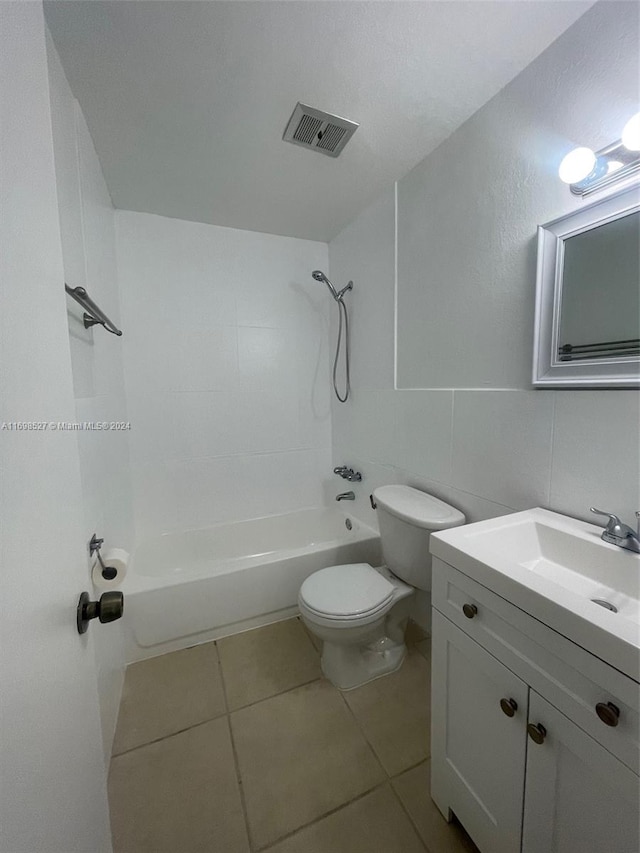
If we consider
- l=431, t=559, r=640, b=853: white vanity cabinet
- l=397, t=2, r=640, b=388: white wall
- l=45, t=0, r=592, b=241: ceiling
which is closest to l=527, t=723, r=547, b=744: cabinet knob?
l=431, t=559, r=640, b=853: white vanity cabinet

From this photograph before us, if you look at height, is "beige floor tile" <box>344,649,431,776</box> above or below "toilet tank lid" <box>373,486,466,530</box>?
below

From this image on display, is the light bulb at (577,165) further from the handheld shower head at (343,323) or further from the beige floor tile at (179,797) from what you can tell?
the beige floor tile at (179,797)

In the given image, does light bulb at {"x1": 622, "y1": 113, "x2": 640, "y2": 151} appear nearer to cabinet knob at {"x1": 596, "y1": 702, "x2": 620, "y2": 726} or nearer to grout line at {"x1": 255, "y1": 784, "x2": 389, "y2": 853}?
cabinet knob at {"x1": 596, "y1": 702, "x2": 620, "y2": 726}

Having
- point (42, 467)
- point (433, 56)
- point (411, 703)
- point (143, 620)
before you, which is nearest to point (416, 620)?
point (411, 703)

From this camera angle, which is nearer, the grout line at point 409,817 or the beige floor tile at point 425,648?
the grout line at point 409,817

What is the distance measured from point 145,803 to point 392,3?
2.53 metres

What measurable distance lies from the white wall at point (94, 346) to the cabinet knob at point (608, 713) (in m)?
1.10

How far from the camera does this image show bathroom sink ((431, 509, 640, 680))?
567mm

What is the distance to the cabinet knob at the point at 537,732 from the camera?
664 millimetres

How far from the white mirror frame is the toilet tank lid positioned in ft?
2.00

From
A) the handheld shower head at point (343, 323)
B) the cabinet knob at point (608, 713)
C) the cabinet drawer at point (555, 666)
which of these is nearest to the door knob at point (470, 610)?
the cabinet drawer at point (555, 666)

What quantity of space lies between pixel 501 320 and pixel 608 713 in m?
1.14

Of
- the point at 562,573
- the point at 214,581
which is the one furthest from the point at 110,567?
the point at 562,573

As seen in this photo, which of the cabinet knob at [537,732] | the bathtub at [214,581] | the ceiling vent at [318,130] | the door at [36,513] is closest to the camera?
the door at [36,513]
